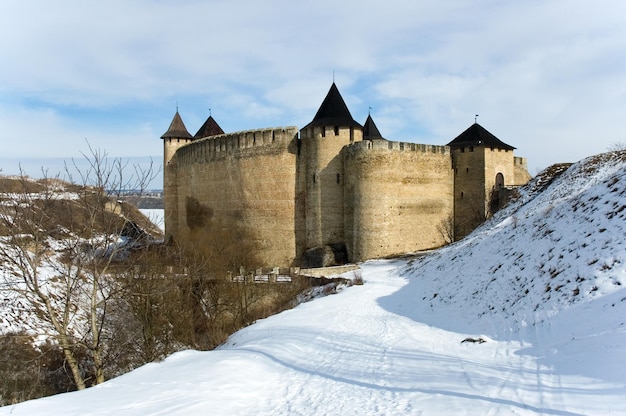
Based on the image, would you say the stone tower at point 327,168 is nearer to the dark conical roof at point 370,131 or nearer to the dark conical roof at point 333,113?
the dark conical roof at point 333,113

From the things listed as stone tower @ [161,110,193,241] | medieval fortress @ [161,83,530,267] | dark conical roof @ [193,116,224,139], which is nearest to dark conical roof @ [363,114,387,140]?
medieval fortress @ [161,83,530,267]

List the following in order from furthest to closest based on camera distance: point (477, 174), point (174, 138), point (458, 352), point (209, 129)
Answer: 1. point (209, 129)
2. point (174, 138)
3. point (477, 174)
4. point (458, 352)

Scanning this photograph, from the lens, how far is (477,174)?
22.8 m

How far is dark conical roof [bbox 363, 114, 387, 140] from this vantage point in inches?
1138

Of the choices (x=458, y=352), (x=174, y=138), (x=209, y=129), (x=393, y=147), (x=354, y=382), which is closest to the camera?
(x=354, y=382)

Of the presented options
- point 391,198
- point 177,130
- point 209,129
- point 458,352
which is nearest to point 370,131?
point 391,198

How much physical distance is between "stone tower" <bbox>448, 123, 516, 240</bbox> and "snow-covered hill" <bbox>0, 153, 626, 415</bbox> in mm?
12310

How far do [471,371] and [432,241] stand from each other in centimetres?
1769

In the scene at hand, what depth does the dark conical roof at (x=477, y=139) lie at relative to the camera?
22.8m

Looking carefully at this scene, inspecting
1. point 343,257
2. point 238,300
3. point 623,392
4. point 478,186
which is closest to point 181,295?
point 238,300

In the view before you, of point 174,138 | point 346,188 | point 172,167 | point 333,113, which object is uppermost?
point 174,138

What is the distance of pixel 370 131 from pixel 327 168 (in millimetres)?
9019

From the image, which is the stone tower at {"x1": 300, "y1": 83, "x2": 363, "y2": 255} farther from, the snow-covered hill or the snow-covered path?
the snow-covered path

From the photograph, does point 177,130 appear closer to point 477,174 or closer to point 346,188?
point 346,188
